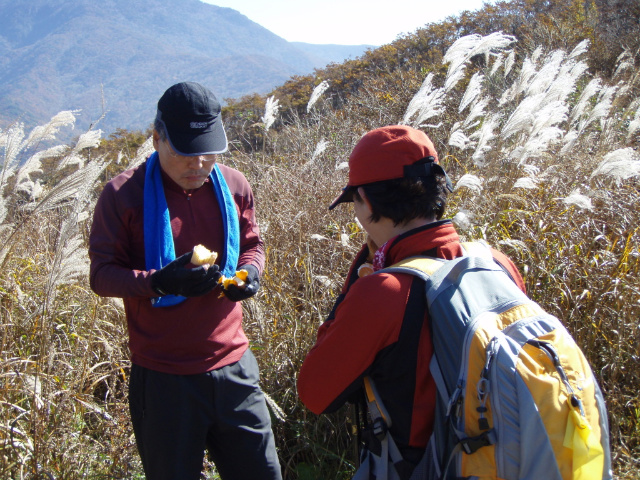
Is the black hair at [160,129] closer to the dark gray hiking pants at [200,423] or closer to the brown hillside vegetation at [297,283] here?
the brown hillside vegetation at [297,283]

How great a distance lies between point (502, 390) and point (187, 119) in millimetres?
1351

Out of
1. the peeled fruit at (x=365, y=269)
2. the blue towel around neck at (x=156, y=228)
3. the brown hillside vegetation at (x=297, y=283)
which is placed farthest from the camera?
the brown hillside vegetation at (x=297, y=283)

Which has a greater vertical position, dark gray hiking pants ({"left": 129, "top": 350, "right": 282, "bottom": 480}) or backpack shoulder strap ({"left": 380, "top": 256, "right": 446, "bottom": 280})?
backpack shoulder strap ({"left": 380, "top": 256, "right": 446, "bottom": 280})

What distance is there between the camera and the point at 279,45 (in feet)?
549

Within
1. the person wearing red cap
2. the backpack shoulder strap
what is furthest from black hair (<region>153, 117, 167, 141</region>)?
the backpack shoulder strap

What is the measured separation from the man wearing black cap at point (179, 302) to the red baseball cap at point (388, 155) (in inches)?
24.0

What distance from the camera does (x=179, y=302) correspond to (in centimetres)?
180

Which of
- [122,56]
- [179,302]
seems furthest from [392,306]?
[122,56]

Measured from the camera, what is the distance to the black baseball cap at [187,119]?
5.76 feet

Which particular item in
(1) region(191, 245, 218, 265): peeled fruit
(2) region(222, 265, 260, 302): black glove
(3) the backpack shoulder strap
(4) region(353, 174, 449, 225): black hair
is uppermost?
(4) region(353, 174, 449, 225): black hair

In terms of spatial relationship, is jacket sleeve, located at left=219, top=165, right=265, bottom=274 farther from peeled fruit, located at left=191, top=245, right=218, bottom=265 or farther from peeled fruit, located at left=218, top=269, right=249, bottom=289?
peeled fruit, located at left=191, top=245, right=218, bottom=265

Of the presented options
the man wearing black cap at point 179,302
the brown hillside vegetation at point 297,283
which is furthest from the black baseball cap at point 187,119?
the brown hillside vegetation at point 297,283

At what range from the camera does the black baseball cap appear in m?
1.76

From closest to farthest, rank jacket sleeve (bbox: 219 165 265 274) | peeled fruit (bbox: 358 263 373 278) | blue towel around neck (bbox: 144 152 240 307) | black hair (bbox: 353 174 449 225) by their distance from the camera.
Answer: black hair (bbox: 353 174 449 225) → peeled fruit (bbox: 358 263 373 278) → blue towel around neck (bbox: 144 152 240 307) → jacket sleeve (bbox: 219 165 265 274)
